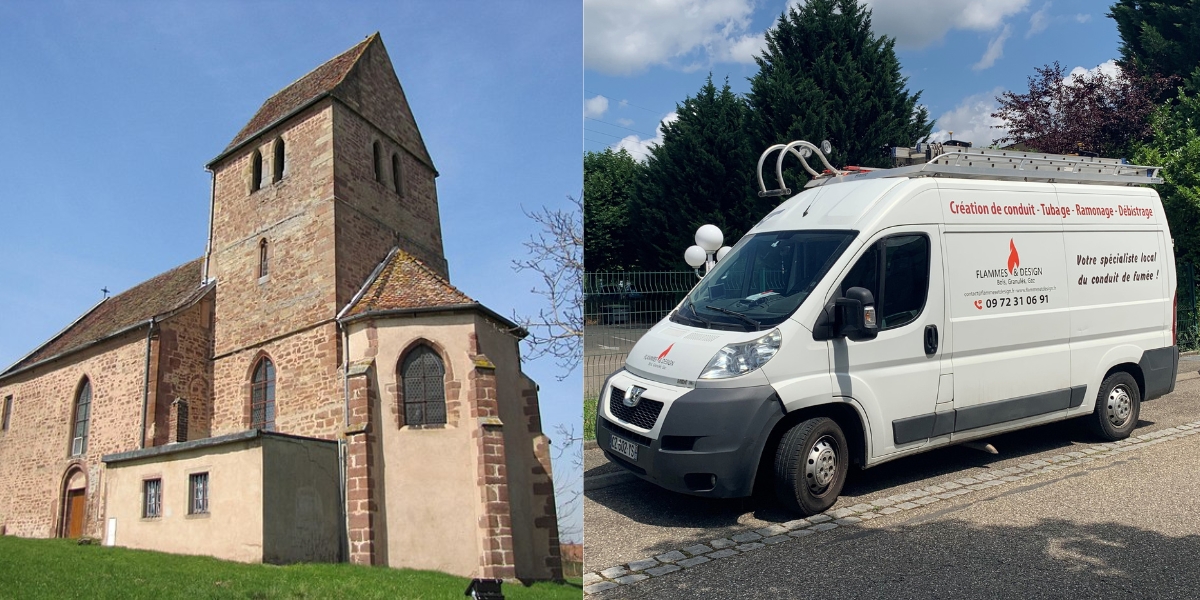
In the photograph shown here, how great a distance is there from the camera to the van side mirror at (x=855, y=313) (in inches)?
210

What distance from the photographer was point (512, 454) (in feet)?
6.33

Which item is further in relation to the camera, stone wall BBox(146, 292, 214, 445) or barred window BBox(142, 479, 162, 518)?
stone wall BBox(146, 292, 214, 445)

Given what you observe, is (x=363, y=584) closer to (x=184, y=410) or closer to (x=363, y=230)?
(x=184, y=410)

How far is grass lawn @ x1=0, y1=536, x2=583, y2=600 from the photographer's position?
1.86m

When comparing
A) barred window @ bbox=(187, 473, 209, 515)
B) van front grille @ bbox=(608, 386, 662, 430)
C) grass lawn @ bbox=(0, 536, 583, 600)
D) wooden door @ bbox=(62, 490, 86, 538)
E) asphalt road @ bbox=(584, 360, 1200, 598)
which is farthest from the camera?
van front grille @ bbox=(608, 386, 662, 430)

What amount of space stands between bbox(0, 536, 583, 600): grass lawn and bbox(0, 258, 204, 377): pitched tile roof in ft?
1.82

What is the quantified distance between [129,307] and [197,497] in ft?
2.33

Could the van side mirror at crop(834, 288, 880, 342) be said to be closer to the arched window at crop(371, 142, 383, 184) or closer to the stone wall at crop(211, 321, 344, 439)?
the arched window at crop(371, 142, 383, 184)

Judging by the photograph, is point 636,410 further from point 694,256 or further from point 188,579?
point 694,256

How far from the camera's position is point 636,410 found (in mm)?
5422

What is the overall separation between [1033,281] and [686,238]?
17434 mm

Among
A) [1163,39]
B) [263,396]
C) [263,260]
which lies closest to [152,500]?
[263,396]

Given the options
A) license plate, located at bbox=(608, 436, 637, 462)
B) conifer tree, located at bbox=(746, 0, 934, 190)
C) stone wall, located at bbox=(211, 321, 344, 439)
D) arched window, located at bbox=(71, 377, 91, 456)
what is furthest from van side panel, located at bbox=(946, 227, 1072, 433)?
conifer tree, located at bbox=(746, 0, 934, 190)

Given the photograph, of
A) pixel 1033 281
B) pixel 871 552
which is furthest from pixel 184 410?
pixel 1033 281
